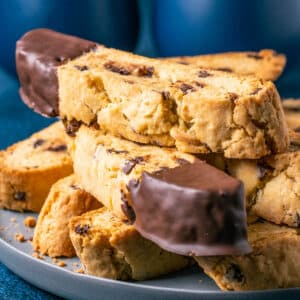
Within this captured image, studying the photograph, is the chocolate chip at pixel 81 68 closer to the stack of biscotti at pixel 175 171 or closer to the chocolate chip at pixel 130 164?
the stack of biscotti at pixel 175 171

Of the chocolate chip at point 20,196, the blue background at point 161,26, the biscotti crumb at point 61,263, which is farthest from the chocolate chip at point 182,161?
the blue background at point 161,26

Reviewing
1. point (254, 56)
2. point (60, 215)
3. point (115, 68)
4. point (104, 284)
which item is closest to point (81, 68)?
point (115, 68)

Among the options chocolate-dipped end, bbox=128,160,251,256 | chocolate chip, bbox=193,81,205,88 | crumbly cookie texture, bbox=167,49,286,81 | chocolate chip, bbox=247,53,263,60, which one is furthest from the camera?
chocolate chip, bbox=247,53,263,60

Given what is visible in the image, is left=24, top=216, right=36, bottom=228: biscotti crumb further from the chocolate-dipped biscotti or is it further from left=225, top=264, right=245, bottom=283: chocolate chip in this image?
left=225, top=264, right=245, bottom=283: chocolate chip

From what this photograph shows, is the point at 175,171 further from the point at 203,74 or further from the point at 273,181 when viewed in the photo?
the point at 203,74

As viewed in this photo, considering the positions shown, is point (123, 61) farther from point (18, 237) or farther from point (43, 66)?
point (18, 237)

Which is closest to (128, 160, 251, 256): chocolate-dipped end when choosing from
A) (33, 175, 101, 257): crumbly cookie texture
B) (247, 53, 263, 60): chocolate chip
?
(33, 175, 101, 257): crumbly cookie texture
